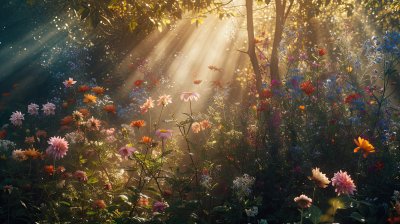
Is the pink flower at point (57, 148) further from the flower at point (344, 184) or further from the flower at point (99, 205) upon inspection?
the flower at point (344, 184)

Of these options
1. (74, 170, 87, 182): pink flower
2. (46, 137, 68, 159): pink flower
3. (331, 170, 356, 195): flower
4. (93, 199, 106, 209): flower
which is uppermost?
(331, 170, 356, 195): flower

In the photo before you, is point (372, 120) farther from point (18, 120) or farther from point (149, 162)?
point (18, 120)

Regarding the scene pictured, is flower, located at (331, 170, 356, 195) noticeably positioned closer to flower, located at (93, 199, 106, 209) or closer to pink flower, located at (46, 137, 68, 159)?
flower, located at (93, 199, 106, 209)

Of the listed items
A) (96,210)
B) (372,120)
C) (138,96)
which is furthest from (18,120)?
(372,120)

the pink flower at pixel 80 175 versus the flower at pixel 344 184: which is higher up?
the flower at pixel 344 184

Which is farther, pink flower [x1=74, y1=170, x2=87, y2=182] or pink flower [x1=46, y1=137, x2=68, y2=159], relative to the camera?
pink flower [x1=74, y1=170, x2=87, y2=182]

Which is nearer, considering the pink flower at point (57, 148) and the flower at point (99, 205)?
the flower at point (99, 205)

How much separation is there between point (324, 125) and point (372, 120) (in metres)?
0.51

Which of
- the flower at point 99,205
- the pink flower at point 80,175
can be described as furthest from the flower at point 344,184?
the pink flower at point 80,175

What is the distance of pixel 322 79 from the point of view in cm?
544

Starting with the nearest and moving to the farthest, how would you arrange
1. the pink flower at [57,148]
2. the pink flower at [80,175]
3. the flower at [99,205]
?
the flower at [99,205]
the pink flower at [57,148]
the pink flower at [80,175]

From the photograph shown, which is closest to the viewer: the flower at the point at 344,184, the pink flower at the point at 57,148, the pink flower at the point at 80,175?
the flower at the point at 344,184

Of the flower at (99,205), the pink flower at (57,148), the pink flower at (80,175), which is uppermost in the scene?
the pink flower at (57,148)

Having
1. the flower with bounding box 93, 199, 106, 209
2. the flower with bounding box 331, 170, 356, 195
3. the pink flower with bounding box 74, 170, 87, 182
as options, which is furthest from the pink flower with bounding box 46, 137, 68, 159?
the flower with bounding box 331, 170, 356, 195
